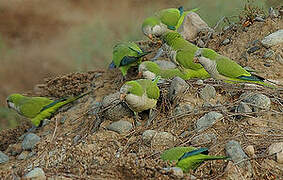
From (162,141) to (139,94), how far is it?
0.44 meters

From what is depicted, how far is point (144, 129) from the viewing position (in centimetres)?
330

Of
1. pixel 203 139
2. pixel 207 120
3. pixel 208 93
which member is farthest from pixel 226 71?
pixel 203 139

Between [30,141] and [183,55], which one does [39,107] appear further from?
[183,55]

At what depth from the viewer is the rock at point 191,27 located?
193 inches

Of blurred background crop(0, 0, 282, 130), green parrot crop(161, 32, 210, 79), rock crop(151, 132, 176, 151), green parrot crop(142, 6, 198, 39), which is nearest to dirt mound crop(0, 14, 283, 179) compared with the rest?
rock crop(151, 132, 176, 151)

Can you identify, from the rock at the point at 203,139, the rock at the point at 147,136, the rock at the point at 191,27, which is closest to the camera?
the rock at the point at 203,139

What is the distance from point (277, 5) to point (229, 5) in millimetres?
685

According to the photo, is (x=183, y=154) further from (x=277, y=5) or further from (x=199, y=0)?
(x=199, y=0)

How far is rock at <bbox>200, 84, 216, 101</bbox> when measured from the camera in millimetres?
3509

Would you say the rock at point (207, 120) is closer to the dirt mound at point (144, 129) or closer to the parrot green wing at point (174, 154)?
the dirt mound at point (144, 129)

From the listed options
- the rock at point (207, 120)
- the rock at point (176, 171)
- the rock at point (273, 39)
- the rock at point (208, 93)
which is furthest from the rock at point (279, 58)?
the rock at point (176, 171)

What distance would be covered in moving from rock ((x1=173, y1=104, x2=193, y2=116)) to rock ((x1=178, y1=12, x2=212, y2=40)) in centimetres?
166

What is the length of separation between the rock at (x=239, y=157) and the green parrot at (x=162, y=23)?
2010mm

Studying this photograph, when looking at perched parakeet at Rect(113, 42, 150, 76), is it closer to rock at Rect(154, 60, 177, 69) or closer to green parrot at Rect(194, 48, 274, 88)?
rock at Rect(154, 60, 177, 69)
